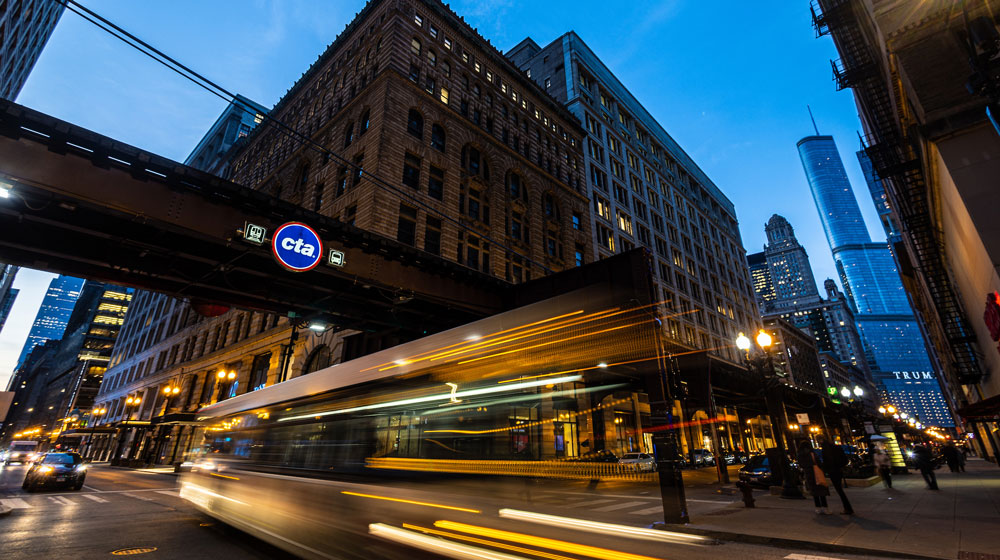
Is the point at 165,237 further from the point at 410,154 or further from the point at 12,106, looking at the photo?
the point at 410,154

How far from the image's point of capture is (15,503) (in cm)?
1410

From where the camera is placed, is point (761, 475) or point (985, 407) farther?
point (761, 475)

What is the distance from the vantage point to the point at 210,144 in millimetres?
81188

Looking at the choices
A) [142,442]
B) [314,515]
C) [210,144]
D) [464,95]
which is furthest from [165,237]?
[210,144]

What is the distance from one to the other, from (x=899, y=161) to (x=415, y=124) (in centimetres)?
2763

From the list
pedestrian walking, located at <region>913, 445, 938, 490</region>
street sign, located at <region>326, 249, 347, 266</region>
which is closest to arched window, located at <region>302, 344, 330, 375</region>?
street sign, located at <region>326, 249, 347, 266</region>

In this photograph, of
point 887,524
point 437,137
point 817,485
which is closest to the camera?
point 887,524

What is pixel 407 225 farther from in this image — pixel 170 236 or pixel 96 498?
pixel 96 498

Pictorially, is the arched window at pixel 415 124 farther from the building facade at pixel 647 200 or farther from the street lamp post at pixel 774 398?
the street lamp post at pixel 774 398

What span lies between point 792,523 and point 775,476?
826cm

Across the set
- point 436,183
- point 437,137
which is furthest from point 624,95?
point 436,183

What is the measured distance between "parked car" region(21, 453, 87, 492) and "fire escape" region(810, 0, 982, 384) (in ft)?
125

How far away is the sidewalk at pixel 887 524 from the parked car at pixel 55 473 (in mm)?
25594

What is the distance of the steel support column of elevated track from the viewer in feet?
37.0
